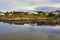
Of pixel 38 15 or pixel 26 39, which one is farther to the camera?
pixel 38 15

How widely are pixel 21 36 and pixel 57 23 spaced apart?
0.74 metres

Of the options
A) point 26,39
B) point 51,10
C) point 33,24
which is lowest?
point 26,39

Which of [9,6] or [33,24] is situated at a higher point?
[9,6]

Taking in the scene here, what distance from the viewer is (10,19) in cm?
309

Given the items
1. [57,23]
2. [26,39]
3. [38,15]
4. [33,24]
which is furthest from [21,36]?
[57,23]

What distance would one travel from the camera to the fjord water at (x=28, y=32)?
290 centimetres

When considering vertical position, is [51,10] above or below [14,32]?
above

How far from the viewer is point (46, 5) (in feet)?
10.1

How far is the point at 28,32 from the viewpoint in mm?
2986

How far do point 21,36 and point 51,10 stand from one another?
30.9 inches

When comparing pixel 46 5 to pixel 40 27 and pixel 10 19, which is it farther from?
pixel 10 19

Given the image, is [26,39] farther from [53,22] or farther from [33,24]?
[53,22]

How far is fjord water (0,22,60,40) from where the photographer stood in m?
2.90

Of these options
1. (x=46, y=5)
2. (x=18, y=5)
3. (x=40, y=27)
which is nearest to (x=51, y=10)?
(x=46, y=5)
